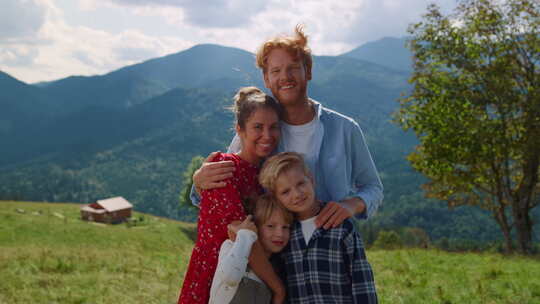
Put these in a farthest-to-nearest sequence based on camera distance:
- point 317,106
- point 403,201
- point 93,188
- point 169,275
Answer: point 93,188 < point 403,201 < point 169,275 < point 317,106

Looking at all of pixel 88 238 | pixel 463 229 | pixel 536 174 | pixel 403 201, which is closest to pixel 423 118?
pixel 536 174

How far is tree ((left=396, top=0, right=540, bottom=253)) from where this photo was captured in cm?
1884

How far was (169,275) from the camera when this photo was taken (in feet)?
33.1

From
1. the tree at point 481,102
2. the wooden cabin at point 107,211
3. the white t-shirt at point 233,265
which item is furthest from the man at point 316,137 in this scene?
the wooden cabin at point 107,211

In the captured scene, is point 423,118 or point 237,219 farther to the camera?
point 423,118

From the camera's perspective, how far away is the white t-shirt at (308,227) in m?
3.42

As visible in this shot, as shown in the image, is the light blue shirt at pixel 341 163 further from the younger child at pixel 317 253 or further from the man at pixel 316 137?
the younger child at pixel 317 253

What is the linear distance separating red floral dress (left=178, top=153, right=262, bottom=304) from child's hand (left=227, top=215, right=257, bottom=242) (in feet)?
0.21

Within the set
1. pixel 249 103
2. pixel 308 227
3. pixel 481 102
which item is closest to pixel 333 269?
pixel 308 227

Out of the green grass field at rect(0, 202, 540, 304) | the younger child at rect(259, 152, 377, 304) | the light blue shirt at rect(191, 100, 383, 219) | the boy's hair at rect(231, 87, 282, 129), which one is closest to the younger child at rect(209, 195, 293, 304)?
the younger child at rect(259, 152, 377, 304)

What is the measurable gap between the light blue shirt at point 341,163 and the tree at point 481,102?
16.5m

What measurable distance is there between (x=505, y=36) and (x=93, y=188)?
19195 centimetres

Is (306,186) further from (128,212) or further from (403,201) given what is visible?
(403,201)

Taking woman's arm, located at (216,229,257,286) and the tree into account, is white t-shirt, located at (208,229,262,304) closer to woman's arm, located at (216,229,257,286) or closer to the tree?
woman's arm, located at (216,229,257,286)
